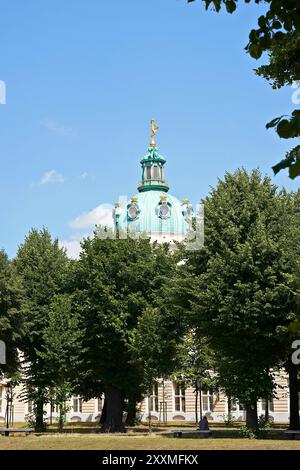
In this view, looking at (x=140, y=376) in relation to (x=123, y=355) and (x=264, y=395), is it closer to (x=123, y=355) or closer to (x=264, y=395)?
(x=123, y=355)

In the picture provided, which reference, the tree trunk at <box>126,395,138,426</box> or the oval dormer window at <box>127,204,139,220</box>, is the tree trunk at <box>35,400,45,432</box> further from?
the oval dormer window at <box>127,204,139,220</box>

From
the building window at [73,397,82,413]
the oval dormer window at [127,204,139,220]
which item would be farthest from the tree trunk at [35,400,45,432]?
the oval dormer window at [127,204,139,220]

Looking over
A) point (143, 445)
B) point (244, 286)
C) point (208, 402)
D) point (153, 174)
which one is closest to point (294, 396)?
point (244, 286)

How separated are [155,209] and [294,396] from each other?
56.7m

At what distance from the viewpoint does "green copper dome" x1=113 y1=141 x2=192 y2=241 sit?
9244 centimetres

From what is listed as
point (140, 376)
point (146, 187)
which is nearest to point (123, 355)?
Answer: point (140, 376)

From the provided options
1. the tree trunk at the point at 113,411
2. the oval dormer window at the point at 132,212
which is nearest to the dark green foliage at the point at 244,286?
the tree trunk at the point at 113,411

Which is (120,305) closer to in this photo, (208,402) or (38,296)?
(38,296)

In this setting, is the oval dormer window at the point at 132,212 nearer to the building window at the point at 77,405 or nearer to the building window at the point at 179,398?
the building window at the point at 179,398

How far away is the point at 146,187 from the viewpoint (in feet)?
331

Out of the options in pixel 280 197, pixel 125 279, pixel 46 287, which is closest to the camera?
pixel 280 197

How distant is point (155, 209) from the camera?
9444cm

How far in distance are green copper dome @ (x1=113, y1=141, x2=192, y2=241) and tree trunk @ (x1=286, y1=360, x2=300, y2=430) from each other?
4948 cm
